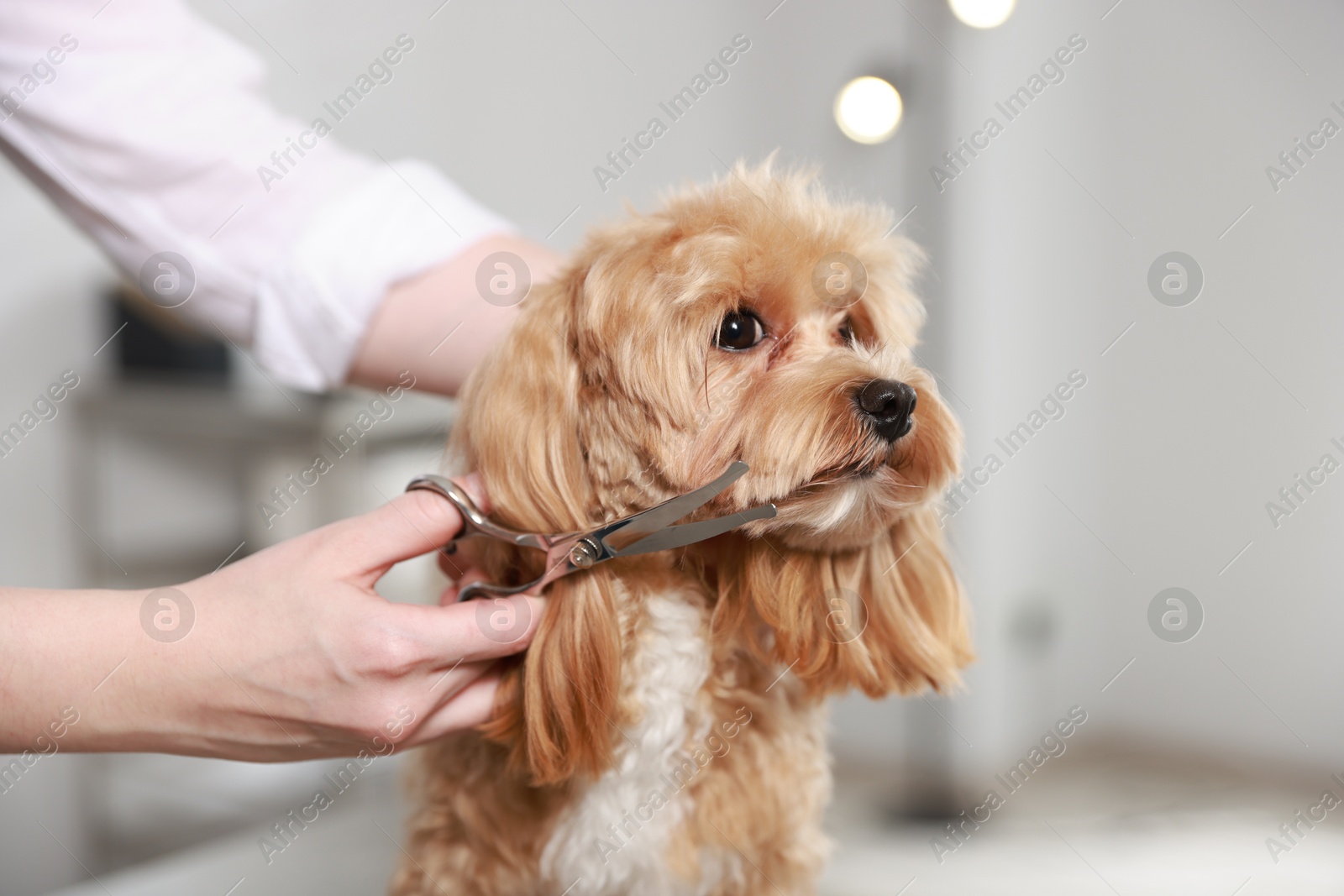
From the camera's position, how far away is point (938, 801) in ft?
4.74

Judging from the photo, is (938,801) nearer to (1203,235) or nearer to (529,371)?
(1203,235)

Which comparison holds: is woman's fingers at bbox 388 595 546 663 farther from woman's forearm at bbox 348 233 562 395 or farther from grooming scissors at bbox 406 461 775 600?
woman's forearm at bbox 348 233 562 395

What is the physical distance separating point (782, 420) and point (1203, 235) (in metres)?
0.93

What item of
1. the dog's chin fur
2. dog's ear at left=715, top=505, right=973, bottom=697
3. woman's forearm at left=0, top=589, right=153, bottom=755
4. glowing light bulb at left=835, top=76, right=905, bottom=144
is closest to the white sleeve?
the dog's chin fur

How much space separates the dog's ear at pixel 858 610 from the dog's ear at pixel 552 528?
0.11 metres

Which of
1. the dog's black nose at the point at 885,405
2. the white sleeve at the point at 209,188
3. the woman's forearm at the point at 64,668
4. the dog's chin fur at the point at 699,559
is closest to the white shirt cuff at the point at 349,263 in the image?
the white sleeve at the point at 209,188

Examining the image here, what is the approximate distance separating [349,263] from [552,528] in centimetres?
33

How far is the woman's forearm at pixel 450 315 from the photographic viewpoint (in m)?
0.79

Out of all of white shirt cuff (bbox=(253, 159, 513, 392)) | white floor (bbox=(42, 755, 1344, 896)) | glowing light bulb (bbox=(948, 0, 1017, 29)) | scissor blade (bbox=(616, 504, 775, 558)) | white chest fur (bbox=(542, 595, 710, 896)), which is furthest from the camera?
glowing light bulb (bbox=(948, 0, 1017, 29))

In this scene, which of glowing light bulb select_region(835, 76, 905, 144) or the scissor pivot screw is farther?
glowing light bulb select_region(835, 76, 905, 144)

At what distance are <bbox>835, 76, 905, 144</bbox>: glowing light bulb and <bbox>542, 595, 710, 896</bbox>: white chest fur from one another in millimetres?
1145

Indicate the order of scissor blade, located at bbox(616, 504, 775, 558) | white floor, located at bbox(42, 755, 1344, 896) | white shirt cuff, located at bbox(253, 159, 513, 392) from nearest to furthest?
1. scissor blade, located at bbox(616, 504, 775, 558)
2. white shirt cuff, located at bbox(253, 159, 513, 392)
3. white floor, located at bbox(42, 755, 1344, 896)

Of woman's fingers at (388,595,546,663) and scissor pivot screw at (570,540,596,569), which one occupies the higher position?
scissor pivot screw at (570,540,596,569)

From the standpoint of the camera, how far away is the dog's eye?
0.62 m
